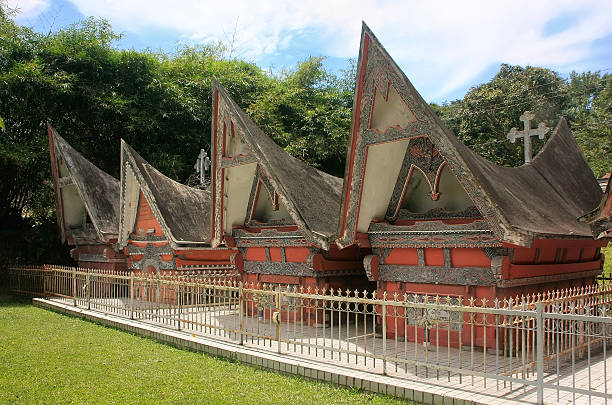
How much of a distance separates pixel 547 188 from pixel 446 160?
5702 mm

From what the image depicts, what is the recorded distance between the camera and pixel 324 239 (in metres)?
10.9

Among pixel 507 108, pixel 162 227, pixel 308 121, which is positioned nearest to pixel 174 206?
pixel 162 227

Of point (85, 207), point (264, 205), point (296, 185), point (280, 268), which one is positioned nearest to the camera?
point (296, 185)

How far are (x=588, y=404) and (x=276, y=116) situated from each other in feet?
88.6

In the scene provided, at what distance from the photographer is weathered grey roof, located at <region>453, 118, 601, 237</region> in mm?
8867

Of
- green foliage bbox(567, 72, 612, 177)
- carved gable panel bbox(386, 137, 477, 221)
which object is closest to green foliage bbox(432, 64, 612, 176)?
green foliage bbox(567, 72, 612, 177)

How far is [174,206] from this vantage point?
1684 centimetres

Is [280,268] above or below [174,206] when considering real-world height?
below

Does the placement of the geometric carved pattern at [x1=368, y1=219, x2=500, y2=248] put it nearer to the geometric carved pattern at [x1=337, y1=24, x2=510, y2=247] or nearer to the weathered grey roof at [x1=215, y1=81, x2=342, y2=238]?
the geometric carved pattern at [x1=337, y1=24, x2=510, y2=247]

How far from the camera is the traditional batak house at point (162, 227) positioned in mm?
15938

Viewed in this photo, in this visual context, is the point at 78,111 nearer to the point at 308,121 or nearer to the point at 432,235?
the point at 308,121

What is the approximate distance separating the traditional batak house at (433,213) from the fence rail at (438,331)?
0.52 m

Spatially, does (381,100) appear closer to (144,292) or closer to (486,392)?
(486,392)

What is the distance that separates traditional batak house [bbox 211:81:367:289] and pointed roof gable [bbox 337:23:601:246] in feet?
5.44
